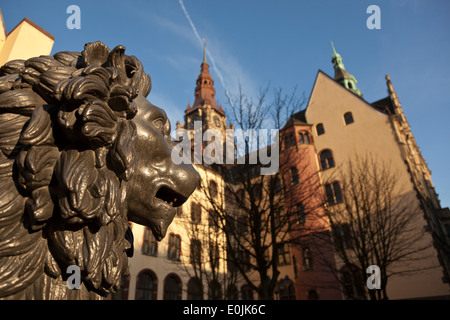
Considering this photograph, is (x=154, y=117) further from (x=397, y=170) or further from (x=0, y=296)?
(x=397, y=170)

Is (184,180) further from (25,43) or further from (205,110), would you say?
(205,110)

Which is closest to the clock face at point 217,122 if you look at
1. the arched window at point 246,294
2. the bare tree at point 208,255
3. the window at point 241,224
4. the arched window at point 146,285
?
the arched window at point 246,294

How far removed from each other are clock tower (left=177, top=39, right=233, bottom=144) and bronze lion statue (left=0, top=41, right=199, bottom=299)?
47.9 meters

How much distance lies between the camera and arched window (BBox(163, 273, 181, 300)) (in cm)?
2077

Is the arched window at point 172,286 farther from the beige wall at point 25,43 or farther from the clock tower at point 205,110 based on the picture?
the clock tower at point 205,110

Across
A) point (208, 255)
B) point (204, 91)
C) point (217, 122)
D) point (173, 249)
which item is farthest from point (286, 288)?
point (204, 91)

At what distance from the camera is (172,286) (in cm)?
2144

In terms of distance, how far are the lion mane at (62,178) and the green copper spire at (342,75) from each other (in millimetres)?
49773

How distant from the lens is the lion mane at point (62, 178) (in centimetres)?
103

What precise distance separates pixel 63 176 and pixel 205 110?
5265cm

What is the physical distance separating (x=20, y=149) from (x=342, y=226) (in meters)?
14.3

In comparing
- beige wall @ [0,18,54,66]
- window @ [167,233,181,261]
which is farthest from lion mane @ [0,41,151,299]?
window @ [167,233,181,261]

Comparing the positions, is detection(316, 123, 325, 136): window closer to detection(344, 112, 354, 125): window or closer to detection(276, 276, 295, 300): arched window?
detection(344, 112, 354, 125): window
